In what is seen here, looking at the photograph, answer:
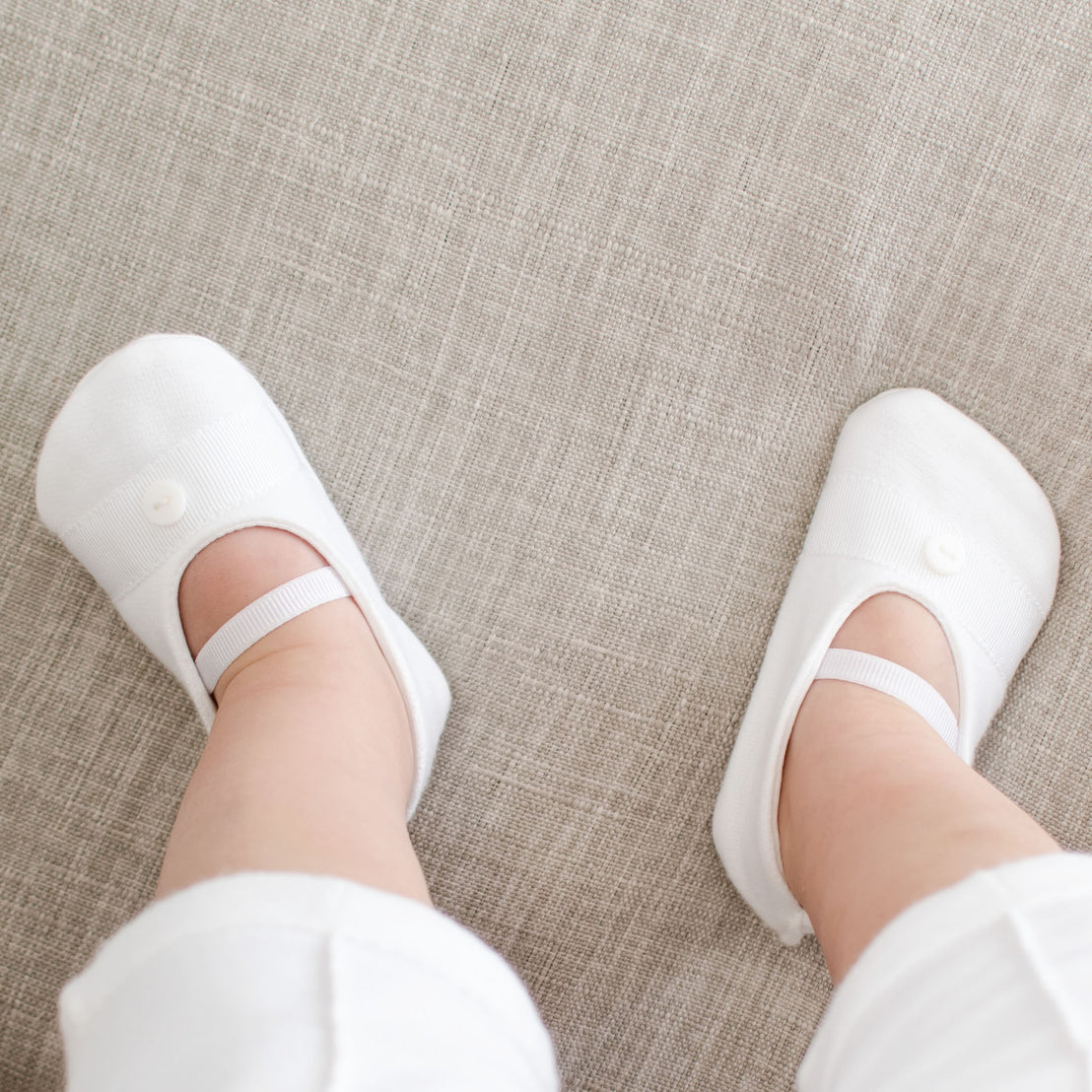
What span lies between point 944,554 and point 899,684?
0.44 feet

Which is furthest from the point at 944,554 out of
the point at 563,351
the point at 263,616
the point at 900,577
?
the point at 263,616

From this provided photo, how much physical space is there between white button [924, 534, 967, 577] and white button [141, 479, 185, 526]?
0.63 meters

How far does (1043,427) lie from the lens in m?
0.80

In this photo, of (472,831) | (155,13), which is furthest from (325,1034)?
(155,13)

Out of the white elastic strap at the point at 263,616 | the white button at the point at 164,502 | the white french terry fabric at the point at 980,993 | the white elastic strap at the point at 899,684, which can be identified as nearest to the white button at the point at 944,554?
the white elastic strap at the point at 899,684

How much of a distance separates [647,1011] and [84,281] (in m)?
0.81

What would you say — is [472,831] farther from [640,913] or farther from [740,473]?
[740,473]

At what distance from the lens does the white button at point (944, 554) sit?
0.76 meters

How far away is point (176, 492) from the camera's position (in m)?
0.73

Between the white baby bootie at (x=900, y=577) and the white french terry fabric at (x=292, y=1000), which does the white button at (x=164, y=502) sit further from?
the white baby bootie at (x=900, y=577)

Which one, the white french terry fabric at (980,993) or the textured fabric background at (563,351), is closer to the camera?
the white french terry fabric at (980,993)

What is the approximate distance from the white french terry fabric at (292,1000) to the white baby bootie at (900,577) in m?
0.37

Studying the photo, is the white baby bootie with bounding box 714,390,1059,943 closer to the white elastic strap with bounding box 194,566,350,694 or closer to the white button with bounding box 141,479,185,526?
the white elastic strap with bounding box 194,566,350,694

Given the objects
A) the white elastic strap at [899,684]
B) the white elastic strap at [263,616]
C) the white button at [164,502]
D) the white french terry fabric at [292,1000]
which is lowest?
the white elastic strap at [263,616]
